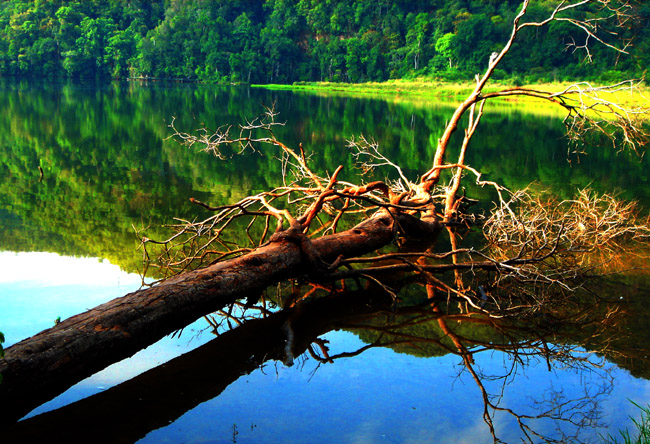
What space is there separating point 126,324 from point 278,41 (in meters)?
94.5

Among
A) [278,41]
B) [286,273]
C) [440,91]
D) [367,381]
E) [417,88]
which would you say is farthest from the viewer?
[278,41]

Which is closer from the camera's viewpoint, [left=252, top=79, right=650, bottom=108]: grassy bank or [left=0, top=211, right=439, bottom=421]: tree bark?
[left=0, top=211, right=439, bottom=421]: tree bark

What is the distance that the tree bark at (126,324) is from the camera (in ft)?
14.6

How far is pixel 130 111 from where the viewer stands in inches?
1305

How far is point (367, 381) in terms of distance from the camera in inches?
224

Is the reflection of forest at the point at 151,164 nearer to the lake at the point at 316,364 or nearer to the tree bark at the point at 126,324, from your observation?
the lake at the point at 316,364

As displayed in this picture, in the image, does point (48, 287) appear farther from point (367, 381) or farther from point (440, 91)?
point (440, 91)

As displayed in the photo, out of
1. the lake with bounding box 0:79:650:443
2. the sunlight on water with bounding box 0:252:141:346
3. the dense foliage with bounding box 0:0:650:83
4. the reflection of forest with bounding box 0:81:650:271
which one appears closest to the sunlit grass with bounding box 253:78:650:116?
the dense foliage with bounding box 0:0:650:83

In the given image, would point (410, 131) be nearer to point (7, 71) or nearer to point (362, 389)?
point (362, 389)

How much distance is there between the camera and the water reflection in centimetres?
482

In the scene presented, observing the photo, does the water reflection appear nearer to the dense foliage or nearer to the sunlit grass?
the sunlit grass

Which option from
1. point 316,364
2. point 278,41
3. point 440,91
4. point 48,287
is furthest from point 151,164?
point 278,41

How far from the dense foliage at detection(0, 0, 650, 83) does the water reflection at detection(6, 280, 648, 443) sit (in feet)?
243

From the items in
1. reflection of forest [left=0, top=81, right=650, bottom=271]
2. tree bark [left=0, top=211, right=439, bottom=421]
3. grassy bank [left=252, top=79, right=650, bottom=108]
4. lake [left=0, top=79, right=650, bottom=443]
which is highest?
tree bark [left=0, top=211, right=439, bottom=421]
